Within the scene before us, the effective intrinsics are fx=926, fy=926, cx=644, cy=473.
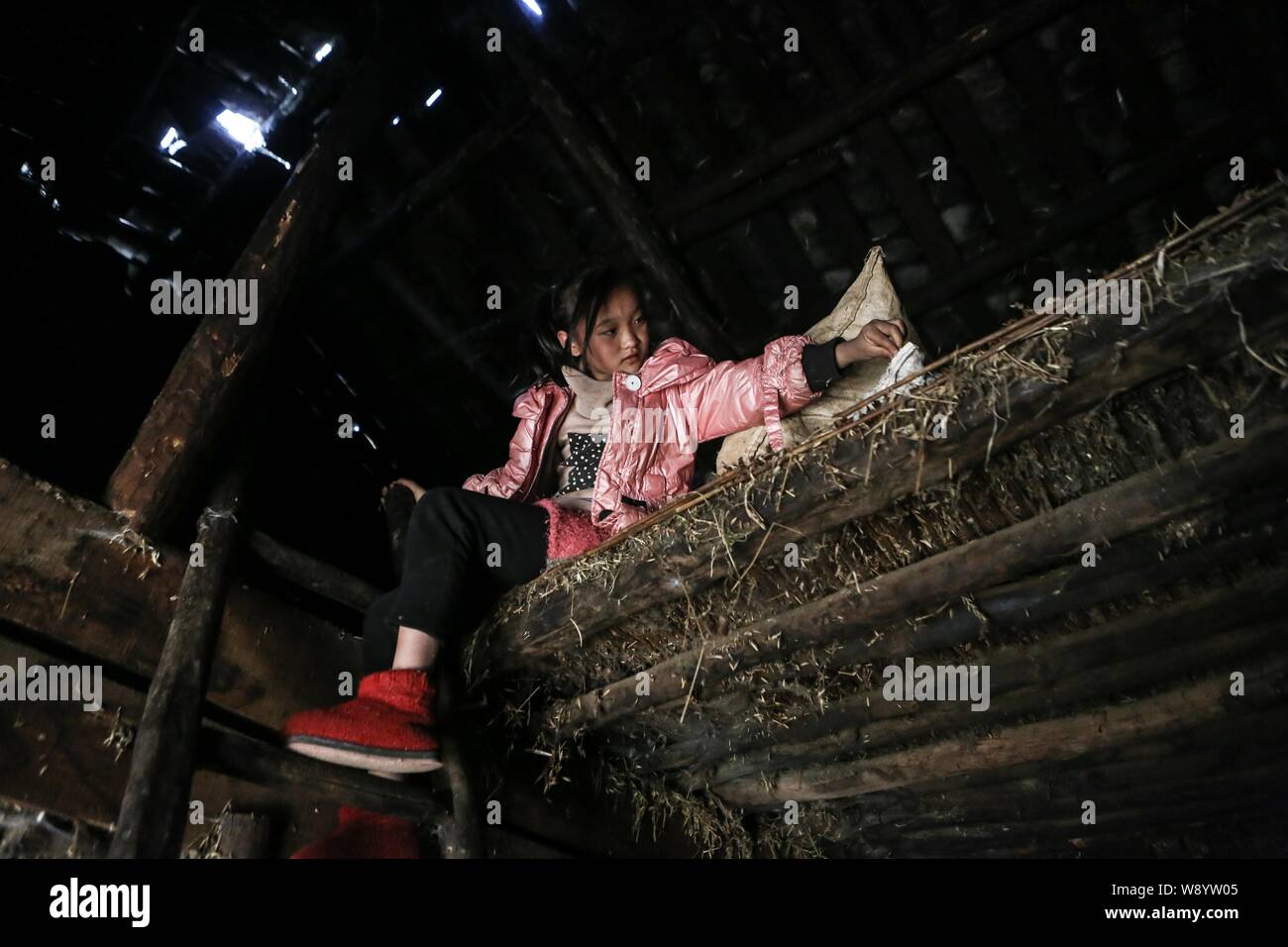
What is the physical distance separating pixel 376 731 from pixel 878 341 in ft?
5.90

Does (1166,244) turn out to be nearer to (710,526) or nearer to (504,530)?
(710,526)

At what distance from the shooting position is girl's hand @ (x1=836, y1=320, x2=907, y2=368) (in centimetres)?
272

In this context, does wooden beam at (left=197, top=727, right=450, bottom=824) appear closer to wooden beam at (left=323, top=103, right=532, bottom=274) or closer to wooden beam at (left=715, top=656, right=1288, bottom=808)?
wooden beam at (left=715, top=656, right=1288, bottom=808)

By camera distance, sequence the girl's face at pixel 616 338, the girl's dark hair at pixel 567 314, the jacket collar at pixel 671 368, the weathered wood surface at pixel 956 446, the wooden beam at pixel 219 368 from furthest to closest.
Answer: the girl's dark hair at pixel 567 314, the girl's face at pixel 616 338, the jacket collar at pixel 671 368, the wooden beam at pixel 219 368, the weathered wood surface at pixel 956 446

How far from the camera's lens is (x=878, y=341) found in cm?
274

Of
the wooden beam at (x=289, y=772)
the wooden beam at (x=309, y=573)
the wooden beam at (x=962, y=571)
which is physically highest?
the wooden beam at (x=309, y=573)

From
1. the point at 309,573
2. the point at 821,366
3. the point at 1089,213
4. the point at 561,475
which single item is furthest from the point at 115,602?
the point at 1089,213

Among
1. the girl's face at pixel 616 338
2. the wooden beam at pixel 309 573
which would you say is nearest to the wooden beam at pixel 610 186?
the girl's face at pixel 616 338

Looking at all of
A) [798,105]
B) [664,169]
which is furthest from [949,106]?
[664,169]

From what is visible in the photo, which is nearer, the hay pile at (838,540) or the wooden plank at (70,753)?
the hay pile at (838,540)

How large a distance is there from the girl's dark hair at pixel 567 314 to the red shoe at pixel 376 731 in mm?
1647

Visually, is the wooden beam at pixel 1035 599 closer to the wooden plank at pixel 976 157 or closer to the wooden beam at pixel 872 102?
the wooden plank at pixel 976 157

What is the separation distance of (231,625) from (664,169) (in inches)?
106

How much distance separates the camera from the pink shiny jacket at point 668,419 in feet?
10.3
